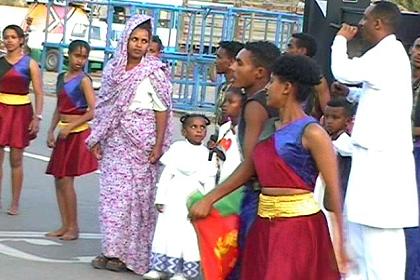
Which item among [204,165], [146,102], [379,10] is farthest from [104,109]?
[379,10]

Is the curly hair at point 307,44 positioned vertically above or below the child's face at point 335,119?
above

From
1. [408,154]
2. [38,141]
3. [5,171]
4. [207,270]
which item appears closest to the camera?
[207,270]

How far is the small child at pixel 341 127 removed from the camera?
8094mm

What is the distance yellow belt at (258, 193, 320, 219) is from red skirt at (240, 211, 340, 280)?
2cm

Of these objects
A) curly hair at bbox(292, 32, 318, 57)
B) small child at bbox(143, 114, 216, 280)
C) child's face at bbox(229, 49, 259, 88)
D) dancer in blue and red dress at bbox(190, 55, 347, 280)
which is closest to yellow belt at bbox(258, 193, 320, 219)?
dancer in blue and red dress at bbox(190, 55, 347, 280)

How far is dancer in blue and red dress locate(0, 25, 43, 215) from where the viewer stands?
10984mm

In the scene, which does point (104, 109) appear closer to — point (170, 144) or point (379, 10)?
point (170, 144)

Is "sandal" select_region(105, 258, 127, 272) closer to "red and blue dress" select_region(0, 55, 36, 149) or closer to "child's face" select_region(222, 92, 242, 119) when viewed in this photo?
"child's face" select_region(222, 92, 242, 119)

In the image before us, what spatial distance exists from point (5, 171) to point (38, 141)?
385 cm

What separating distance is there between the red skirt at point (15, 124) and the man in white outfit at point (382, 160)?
4892mm

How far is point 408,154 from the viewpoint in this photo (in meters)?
6.86

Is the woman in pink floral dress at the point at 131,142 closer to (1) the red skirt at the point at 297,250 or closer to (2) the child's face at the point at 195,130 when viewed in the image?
(2) the child's face at the point at 195,130

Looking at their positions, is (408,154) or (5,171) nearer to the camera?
(408,154)

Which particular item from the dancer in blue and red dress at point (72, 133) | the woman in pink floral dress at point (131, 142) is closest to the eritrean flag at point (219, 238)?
the woman in pink floral dress at point (131, 142)
